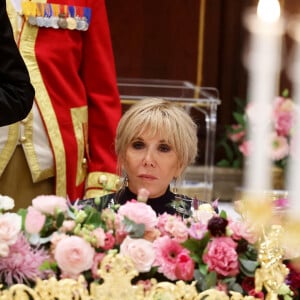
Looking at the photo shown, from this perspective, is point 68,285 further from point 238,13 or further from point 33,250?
point 238,13

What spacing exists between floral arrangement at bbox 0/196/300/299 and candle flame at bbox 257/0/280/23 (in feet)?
1.18

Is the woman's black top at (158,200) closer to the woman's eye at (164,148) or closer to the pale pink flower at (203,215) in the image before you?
the woman's eye at (164,148)

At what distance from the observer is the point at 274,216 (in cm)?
168

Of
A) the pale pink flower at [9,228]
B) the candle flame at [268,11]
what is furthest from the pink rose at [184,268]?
the candle flame at [268,11]

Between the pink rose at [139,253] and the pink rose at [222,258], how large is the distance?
Answer: 87 mm

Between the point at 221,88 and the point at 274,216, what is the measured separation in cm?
343

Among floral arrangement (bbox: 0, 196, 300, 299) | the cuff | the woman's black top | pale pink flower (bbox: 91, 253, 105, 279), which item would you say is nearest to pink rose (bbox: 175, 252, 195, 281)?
floral arrangement (bbox: 0, 196, 300, 299)

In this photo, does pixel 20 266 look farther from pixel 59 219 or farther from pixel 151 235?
pixel 151 235

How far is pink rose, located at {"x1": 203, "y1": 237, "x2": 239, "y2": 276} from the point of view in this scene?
1685 millimetres

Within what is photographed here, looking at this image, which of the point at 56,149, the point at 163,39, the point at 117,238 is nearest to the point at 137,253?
the point at 117,238

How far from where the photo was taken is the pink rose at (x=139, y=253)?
1.64m

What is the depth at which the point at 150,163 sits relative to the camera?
7.57 ft

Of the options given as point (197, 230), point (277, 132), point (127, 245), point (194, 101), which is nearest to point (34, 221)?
point (127, 245)

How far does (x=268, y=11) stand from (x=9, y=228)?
0.48 meters
